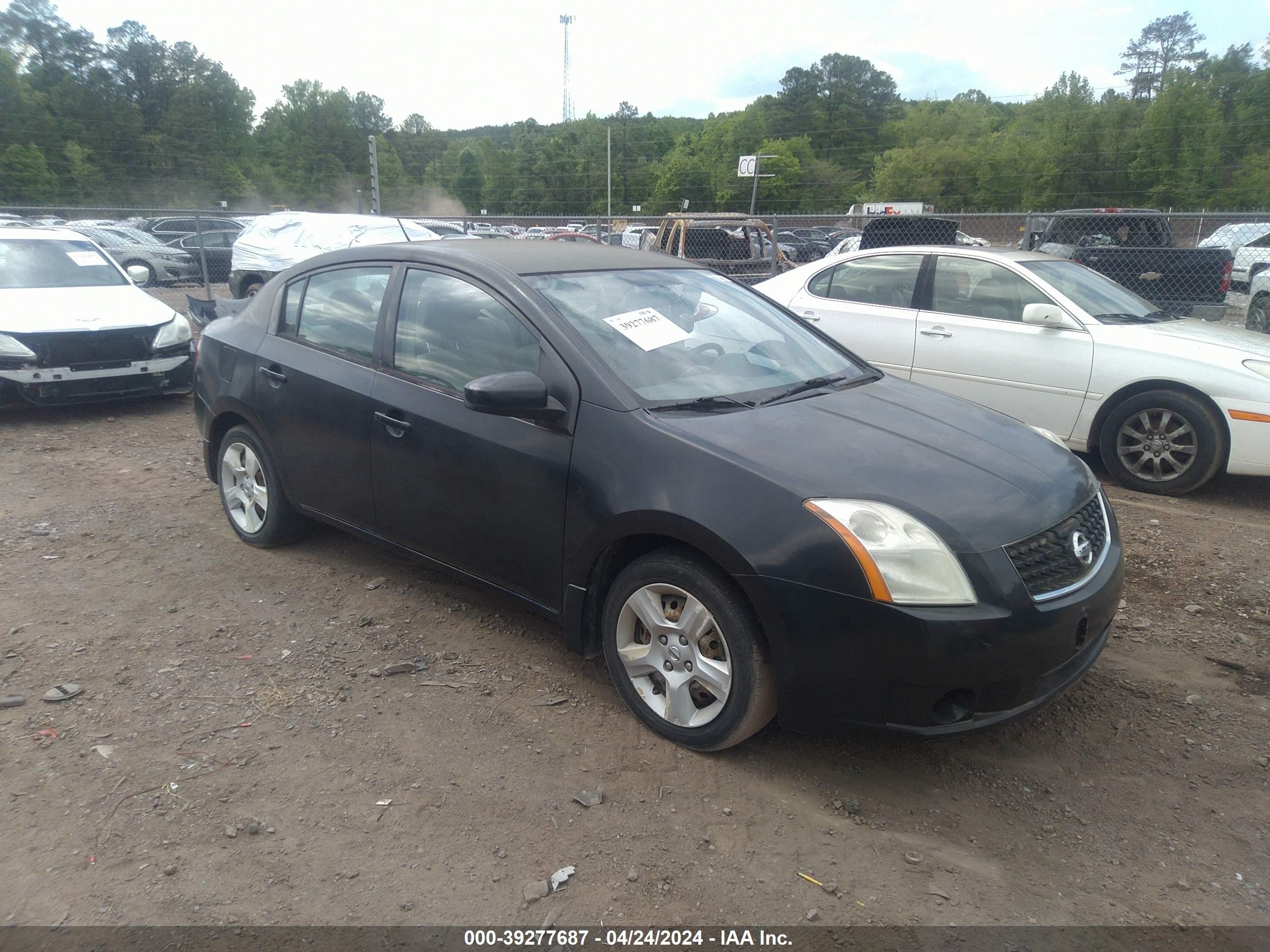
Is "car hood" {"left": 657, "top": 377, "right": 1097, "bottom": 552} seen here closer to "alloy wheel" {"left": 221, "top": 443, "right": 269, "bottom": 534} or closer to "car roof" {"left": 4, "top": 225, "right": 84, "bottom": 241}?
"alloy wheel" {"left": 221, "top": 443, "right": 269, "bottom": 534}

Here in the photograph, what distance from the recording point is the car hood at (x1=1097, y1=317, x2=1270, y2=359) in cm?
582

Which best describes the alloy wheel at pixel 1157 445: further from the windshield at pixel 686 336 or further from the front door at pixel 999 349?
the windshield at pixel 686 336

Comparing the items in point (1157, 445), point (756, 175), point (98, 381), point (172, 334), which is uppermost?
point (756, 175)

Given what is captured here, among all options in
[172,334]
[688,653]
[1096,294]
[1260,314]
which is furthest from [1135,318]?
[172,334]

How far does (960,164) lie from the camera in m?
68.9

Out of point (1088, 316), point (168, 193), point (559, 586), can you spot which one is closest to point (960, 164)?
point (168, 193)

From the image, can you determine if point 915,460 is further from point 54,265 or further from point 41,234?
point 41,234

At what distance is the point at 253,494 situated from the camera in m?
4.78

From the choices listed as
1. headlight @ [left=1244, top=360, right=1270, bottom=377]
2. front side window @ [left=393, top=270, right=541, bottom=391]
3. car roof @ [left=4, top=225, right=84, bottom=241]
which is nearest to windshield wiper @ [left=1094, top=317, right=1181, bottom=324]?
headlight @ [left=1244, top=360, right=1270, bottom=377]

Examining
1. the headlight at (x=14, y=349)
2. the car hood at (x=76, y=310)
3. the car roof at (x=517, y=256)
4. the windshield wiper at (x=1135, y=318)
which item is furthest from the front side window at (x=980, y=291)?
the headlight at (x=14, y=349)

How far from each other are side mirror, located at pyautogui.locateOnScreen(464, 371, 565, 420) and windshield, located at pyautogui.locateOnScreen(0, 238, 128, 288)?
23.1 ft

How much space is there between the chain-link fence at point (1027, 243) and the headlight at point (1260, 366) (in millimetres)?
1817

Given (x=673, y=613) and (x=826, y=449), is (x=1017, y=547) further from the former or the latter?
(x=673, y=613)

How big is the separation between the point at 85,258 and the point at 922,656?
914cm
